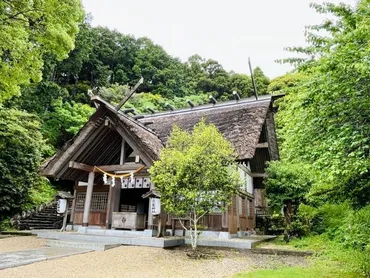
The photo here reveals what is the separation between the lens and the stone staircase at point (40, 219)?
1588 centimetres

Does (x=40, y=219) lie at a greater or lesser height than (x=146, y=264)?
greater

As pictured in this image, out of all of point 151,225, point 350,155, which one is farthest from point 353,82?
point 151,225

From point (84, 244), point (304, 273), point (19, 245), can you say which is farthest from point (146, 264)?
point (19, 245)

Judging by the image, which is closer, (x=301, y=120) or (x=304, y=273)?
(x=301, y=120)

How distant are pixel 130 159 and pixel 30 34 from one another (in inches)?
315

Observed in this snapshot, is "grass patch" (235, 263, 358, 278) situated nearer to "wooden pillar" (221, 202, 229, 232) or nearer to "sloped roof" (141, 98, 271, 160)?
"wooden pillar" (221, 202, 229, 232)

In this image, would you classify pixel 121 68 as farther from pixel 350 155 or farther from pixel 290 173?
pixel 350 155

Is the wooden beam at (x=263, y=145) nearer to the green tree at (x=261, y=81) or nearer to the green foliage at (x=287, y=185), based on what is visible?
the green foliage at (x=287, y=185)

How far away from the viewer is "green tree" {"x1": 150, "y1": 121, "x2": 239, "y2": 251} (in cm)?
866

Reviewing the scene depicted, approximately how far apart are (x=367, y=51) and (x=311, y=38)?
2.10 meters

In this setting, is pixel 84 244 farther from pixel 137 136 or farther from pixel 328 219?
pixel 328 219

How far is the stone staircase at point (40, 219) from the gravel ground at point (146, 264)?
9.22 meters

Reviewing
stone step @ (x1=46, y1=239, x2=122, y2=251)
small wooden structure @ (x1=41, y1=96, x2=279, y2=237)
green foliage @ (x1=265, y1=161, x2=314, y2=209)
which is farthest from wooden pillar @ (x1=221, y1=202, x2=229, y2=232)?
stone step @ (x1=46, y1=239, x2=122, y2=251)

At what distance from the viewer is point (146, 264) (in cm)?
746
